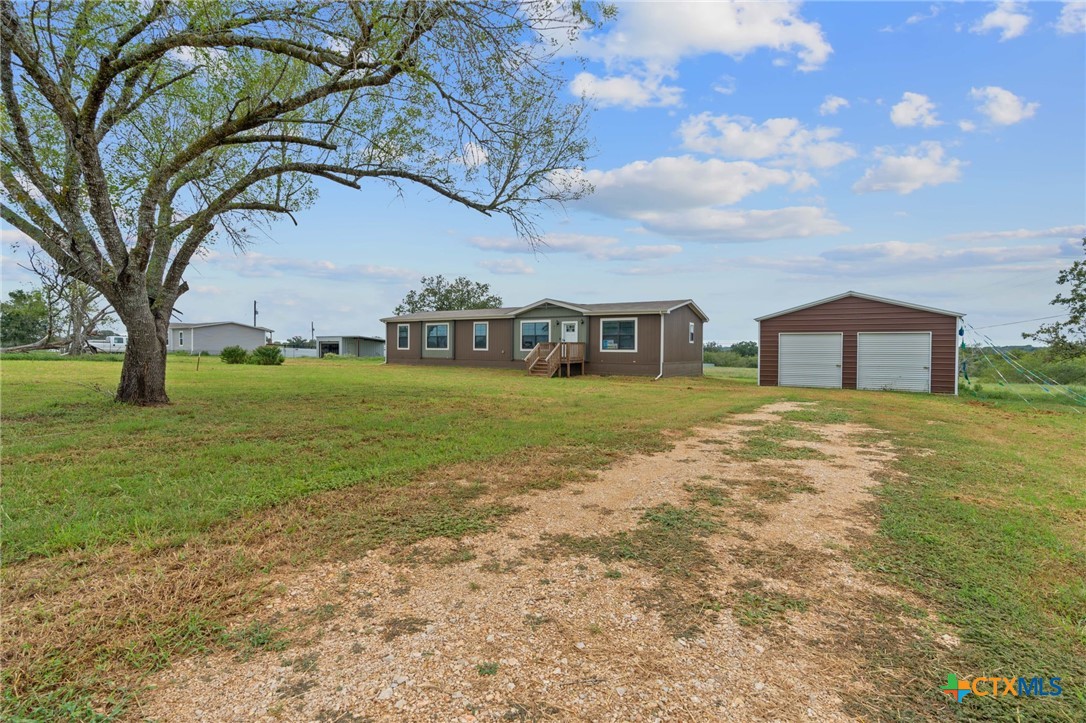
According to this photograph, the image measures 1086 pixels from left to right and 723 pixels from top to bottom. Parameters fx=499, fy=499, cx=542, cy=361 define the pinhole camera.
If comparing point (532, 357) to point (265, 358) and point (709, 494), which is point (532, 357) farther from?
point (709, 494)

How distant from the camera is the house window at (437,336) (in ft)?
85.7

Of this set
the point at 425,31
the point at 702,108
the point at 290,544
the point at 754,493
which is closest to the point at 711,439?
the point at 754,493

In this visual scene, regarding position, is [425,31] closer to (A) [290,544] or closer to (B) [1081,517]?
(A) [290,544]

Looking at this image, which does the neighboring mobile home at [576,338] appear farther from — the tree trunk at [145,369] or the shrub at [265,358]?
the tree trunk at [145,369]

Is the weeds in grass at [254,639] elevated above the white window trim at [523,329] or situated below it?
below

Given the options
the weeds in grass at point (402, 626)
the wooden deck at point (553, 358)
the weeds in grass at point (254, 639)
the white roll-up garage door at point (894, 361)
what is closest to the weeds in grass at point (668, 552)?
the weeds in grass at point (402, 626)

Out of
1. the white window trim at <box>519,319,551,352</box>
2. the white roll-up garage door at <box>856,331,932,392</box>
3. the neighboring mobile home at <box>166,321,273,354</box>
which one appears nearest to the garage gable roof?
the white roll-up garage door at <box>856,331,932,392</box>

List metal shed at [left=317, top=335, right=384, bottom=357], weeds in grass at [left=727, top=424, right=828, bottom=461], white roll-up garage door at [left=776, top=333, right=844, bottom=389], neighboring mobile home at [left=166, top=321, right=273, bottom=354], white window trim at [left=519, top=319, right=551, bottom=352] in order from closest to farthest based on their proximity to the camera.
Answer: weeds in grass at [left=727, top=424, right=828, bottom=461] < white roll-up garage door at [left=776, top=333, right=844, bottom=389] < white window trim at [left=519, top=319, right=551, bottom=352] < neighboring mobile home at [left=166, top=321, right=273, bottom=354] < metal shed at [left=317, top=335, right=384, bottom=357]

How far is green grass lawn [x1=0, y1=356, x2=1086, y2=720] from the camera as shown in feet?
6.93

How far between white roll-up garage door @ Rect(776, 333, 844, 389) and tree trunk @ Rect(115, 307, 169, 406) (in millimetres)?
18419

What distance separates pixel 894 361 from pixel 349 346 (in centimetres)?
4225

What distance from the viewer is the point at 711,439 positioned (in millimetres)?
7148

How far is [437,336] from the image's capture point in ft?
86.8

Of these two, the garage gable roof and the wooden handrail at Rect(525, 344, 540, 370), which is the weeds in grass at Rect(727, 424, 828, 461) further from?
the wooden handrail at Rect(525, 344, 540, 370)
